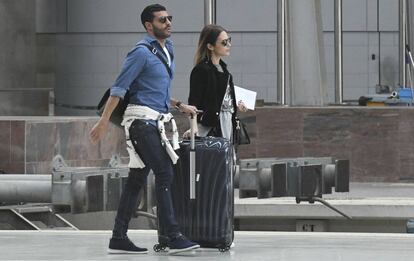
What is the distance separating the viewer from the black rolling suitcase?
9.35m

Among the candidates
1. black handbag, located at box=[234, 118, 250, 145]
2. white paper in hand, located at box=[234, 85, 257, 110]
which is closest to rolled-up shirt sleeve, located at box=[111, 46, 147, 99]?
black handbag, located at box=[234, 118, 250, 145]

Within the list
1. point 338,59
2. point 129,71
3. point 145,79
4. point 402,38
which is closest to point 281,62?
point 338,59

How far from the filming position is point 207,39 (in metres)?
9.70

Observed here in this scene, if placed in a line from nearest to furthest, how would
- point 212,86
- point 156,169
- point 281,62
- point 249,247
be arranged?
point 156,169 → point 212,86 → point 249,247 → point 281,62

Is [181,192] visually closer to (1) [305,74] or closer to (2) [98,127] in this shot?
(2) [98,127]

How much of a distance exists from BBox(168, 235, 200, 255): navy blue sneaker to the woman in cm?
90

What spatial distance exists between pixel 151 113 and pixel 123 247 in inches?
40.3

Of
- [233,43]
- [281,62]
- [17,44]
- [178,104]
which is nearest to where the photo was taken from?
[178,104]

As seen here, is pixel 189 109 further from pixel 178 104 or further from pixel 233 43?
pixel 233 43

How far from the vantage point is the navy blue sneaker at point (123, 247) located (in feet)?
30.5

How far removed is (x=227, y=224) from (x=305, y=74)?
15.0 m

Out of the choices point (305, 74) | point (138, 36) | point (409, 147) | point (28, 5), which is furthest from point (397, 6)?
point (409, 147)

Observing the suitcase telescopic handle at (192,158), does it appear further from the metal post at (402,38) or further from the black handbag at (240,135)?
the metal post at (402,38)

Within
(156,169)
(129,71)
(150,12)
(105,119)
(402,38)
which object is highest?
(402,38)
